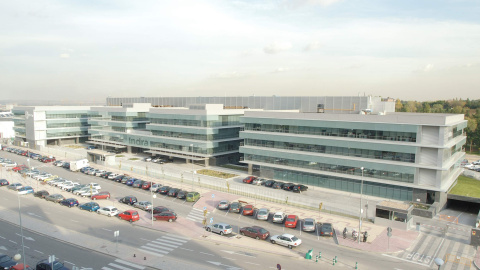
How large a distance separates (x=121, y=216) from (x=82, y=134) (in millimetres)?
74688

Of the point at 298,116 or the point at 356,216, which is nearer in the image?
the point at 356,216

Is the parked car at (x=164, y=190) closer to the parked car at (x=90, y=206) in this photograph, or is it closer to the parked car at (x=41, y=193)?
the parked car at (x=90, y=206)

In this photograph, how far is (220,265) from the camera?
2939 centimetres

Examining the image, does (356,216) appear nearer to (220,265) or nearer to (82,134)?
(220,265)

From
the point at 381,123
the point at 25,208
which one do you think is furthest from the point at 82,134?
the point at 381,123

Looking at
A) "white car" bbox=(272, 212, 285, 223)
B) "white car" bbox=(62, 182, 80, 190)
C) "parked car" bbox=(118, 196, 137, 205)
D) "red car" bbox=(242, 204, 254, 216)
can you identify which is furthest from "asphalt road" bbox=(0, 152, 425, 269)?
"white car" bbox=(62, 182, 80, 190)

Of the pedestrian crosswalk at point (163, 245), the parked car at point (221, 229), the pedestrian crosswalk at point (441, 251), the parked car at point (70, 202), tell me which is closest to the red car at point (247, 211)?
the parked car at point (221, 229)

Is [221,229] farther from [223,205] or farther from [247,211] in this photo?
[223,205]

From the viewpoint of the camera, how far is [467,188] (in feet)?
184

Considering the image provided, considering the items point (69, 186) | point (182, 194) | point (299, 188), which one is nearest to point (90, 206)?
point (182, 194)

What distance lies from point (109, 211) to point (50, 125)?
69720 millimetres

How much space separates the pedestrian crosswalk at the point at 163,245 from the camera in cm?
3241

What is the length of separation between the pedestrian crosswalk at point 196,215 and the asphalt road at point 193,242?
827 mm

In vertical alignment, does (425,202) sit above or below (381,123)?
below
